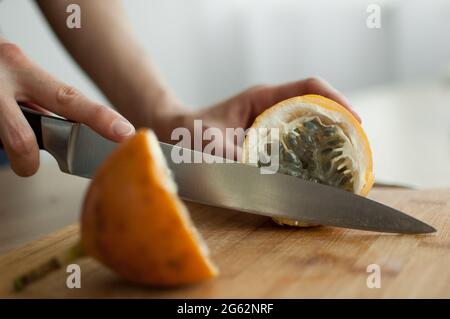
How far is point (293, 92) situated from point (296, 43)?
4.98 m

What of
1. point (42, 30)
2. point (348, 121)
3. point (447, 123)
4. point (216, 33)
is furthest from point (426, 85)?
point (348, 121)

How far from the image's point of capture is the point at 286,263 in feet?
3.33

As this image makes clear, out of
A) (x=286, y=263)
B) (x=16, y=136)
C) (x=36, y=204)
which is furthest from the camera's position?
(x=36, y=204)

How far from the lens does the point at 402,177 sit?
1861 mm

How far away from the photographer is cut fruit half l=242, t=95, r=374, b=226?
1.20 m

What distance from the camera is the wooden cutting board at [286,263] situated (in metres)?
0.90

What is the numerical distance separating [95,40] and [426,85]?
3.48m

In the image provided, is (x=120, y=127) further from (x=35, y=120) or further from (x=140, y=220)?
(x=140, y=220)

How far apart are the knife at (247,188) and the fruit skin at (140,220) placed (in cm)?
32

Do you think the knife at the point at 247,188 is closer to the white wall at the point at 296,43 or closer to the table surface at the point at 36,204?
the table surface at the point at 36,204

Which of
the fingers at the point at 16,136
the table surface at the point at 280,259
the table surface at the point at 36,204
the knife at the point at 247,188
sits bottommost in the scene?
the table surface at the point at 36,204

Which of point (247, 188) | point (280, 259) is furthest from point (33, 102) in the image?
point (280, 259)

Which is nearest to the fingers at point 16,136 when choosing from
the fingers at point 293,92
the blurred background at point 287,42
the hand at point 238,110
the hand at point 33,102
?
the hand at point 33,102
